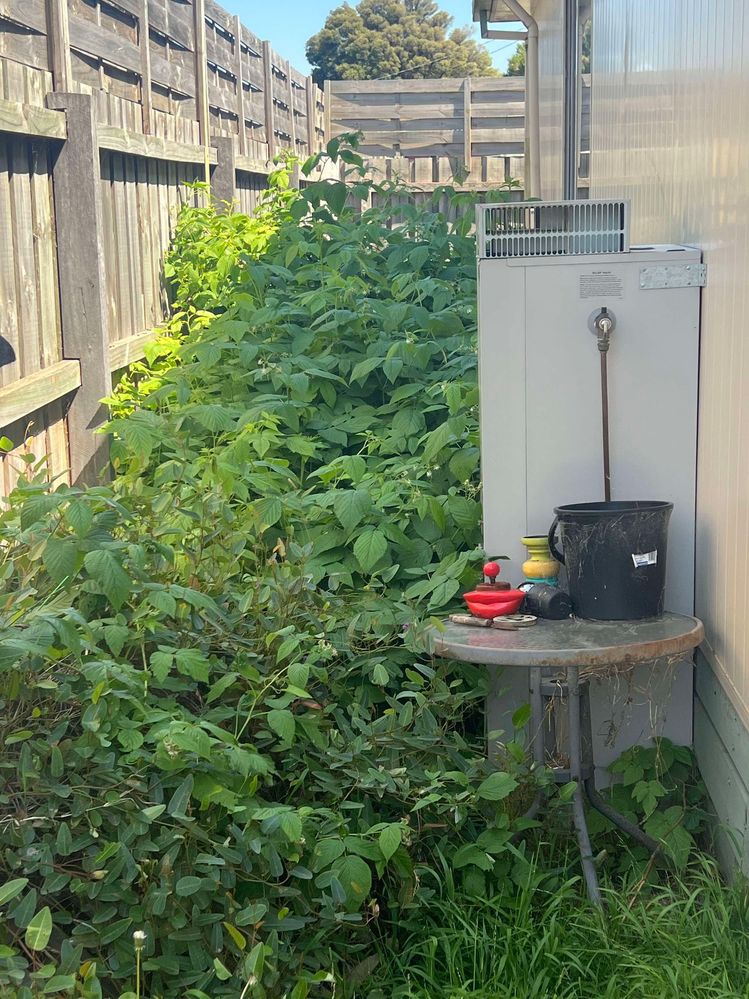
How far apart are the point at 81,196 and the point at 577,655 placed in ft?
11.6

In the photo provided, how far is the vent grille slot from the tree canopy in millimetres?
55531

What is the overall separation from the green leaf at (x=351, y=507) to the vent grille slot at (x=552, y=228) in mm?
893

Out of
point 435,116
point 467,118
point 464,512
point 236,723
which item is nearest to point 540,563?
point 464,512

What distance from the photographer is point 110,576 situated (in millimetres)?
3145

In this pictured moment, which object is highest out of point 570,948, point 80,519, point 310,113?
point 310,113

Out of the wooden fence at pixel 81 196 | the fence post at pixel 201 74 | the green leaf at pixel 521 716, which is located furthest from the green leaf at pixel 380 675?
the fence post at pixel 201 74

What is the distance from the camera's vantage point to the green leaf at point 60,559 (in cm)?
321

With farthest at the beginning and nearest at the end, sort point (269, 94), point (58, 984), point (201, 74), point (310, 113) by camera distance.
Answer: point (310, 113), point (269, 94), point (201, 74), point (58, 984)

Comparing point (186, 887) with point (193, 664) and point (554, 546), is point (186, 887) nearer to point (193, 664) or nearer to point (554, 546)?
point (193, 664)

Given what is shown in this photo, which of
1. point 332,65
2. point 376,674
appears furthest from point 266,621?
point 332,65

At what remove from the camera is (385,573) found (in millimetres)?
3893

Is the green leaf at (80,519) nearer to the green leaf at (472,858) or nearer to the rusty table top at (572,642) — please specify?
the rusty table top at (572,642)

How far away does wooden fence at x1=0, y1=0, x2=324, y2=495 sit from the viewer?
4961 mm

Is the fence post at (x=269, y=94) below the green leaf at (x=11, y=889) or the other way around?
the other way around
